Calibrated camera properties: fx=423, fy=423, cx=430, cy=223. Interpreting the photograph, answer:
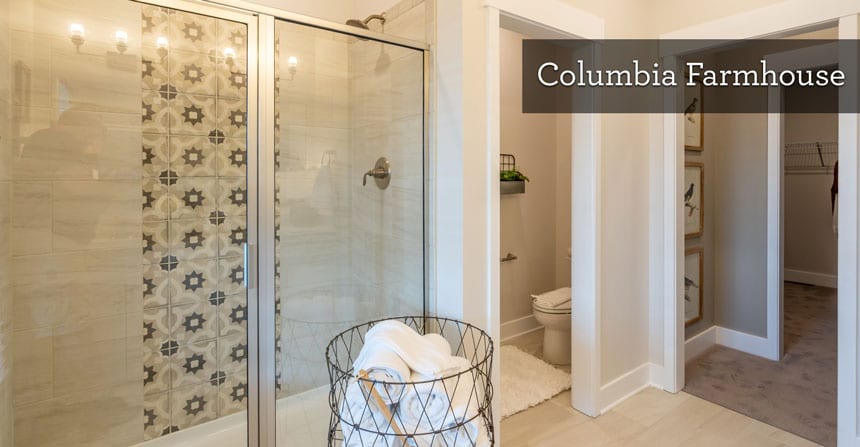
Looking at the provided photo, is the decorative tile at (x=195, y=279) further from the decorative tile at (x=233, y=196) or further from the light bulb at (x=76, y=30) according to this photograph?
the light bulb at (x=76, y=30)

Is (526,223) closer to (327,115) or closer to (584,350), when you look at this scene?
(584,350)

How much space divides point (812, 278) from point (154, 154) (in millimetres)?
6629

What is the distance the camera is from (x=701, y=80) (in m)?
2.90

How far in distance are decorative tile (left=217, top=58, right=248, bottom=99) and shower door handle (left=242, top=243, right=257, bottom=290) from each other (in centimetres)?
56

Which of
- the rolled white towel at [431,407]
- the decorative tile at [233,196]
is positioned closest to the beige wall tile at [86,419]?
the decorative tile at [233,196]

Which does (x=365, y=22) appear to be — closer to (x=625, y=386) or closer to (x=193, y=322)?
(x=193, y=322)

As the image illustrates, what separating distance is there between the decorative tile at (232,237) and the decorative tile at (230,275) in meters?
0.03

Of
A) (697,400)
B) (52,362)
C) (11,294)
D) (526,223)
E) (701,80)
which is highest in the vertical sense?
(701,80)

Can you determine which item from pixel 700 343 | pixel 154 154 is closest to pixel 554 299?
pixel 700 343

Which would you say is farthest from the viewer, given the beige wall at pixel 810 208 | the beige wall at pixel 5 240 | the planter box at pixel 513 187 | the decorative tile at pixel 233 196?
the beige wall at pixel 810 208

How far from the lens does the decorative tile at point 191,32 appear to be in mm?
1511

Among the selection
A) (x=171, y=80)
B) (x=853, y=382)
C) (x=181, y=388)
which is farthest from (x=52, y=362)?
(x=853, y=382)

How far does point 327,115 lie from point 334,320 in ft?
2.95

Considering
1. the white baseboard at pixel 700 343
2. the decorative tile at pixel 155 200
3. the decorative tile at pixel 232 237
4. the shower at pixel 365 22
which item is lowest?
the white baseboard at pixel 700 343
